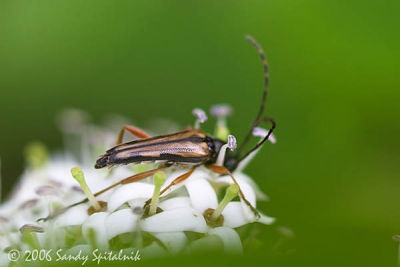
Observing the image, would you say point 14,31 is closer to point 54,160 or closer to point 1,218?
point 54,160

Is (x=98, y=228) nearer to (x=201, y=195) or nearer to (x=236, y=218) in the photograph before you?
(x=201, y=195)

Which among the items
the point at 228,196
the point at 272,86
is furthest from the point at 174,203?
the point at 272,86

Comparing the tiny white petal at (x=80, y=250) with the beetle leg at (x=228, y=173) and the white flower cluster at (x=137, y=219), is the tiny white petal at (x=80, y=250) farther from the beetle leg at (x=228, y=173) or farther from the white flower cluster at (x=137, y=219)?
the beetle leg at (x=228, y=173)

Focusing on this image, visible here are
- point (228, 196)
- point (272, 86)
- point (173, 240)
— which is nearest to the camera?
point (173, 240)

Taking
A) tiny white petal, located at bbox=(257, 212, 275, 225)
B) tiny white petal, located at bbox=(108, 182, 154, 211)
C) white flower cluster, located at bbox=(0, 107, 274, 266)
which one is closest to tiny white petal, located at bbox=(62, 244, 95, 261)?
white flower cluster, located at bbox=(0, 107, 274, 266)

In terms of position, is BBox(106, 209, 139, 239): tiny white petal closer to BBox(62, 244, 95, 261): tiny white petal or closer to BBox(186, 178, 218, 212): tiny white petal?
BBox(62, 244, 95, 261): tiny white petal

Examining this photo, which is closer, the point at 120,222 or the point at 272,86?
the point at 120,222

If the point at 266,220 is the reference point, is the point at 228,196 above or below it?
above

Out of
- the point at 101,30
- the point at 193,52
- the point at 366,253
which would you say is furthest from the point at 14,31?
the point at 366,253
